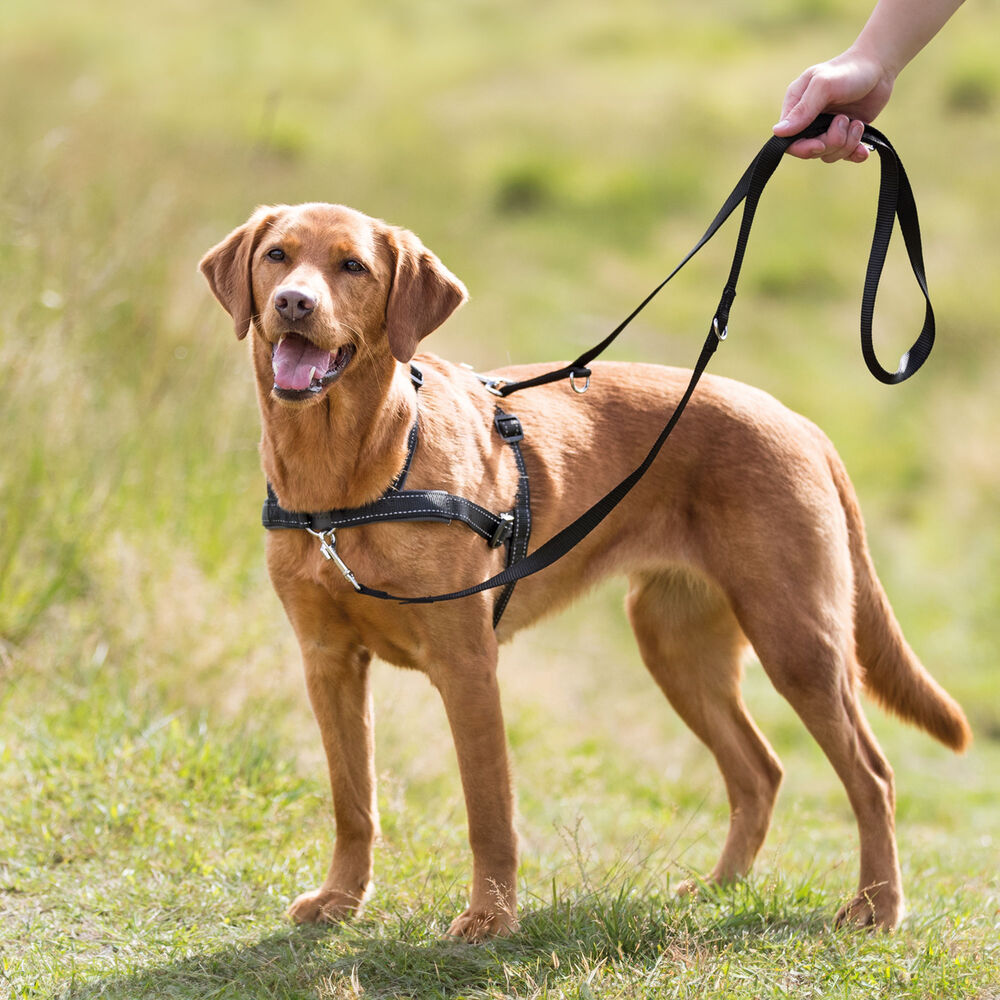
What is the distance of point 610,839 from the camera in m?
4.82

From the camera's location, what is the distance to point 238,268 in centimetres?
338

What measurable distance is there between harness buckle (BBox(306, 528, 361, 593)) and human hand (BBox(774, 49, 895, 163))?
159cm

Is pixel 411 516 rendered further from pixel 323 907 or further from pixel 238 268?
pixel 323 907

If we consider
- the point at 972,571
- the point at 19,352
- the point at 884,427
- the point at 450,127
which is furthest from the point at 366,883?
the point at 450,127

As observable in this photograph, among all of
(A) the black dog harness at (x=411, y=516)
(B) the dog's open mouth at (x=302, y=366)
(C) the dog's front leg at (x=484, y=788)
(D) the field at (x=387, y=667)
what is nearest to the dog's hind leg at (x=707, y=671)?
(D) the field at (x=387, y=667)

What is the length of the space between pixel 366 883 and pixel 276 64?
14.2 meters

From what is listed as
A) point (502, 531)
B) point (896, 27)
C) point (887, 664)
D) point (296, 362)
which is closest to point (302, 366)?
point (296, 362)

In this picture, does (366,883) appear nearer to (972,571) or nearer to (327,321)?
(327,321)

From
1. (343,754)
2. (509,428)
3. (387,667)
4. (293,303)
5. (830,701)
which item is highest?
(293,303)

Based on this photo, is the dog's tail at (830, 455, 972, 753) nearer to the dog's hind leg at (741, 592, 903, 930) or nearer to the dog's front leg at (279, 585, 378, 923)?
the dog's hind leg at (741, 592, 903, 930)

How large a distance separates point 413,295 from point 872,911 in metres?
2.16

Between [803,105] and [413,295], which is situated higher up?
[803,105]

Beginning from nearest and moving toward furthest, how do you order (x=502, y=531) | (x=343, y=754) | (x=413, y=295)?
(x=413, y=295) → (x=502, y=531) → (x=343, y=754)

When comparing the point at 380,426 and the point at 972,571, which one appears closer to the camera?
the point at 380,426
